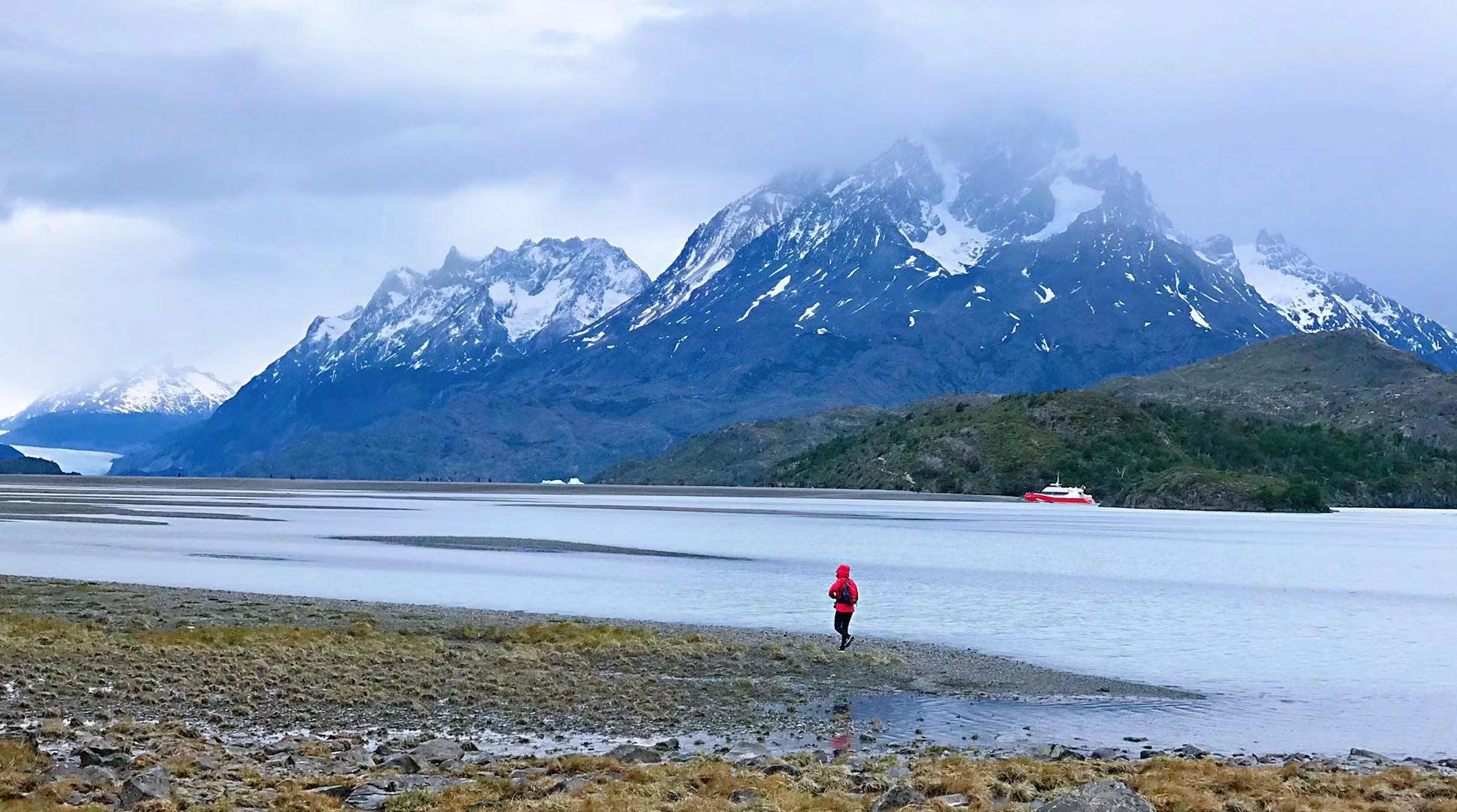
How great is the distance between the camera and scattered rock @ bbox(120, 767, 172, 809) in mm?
23922

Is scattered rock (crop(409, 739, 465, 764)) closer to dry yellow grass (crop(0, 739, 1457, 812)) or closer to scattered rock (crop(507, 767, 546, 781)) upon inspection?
dry yellow grass (crop(0, 739, 1457, 812))

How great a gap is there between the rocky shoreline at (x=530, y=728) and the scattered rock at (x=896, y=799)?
7 centimetres

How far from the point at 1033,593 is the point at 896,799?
5426 cm

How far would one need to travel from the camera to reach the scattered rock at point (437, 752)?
95.9ft

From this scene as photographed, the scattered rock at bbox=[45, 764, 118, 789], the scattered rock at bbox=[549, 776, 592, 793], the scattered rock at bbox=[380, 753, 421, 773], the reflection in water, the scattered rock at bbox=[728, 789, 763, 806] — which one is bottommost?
the reflection in water

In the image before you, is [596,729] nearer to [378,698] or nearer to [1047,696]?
[378,698]

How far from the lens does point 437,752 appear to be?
29.9m

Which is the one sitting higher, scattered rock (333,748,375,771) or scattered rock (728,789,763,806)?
scattered rock (728,789,763,806)

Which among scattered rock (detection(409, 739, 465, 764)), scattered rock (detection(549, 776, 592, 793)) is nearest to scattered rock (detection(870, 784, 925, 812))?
scattered rock (detection(549, 776, 592, 793))

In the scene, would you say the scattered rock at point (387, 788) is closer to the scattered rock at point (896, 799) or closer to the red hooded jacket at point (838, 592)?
the scattered rock at point (896, 799)

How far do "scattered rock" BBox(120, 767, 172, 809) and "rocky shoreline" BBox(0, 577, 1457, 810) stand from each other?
4 centimetres

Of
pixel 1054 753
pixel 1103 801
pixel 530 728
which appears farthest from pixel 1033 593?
pixel 1103 801

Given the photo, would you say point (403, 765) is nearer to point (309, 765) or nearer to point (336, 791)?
point (309, 765)

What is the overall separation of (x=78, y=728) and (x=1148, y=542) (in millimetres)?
119813
